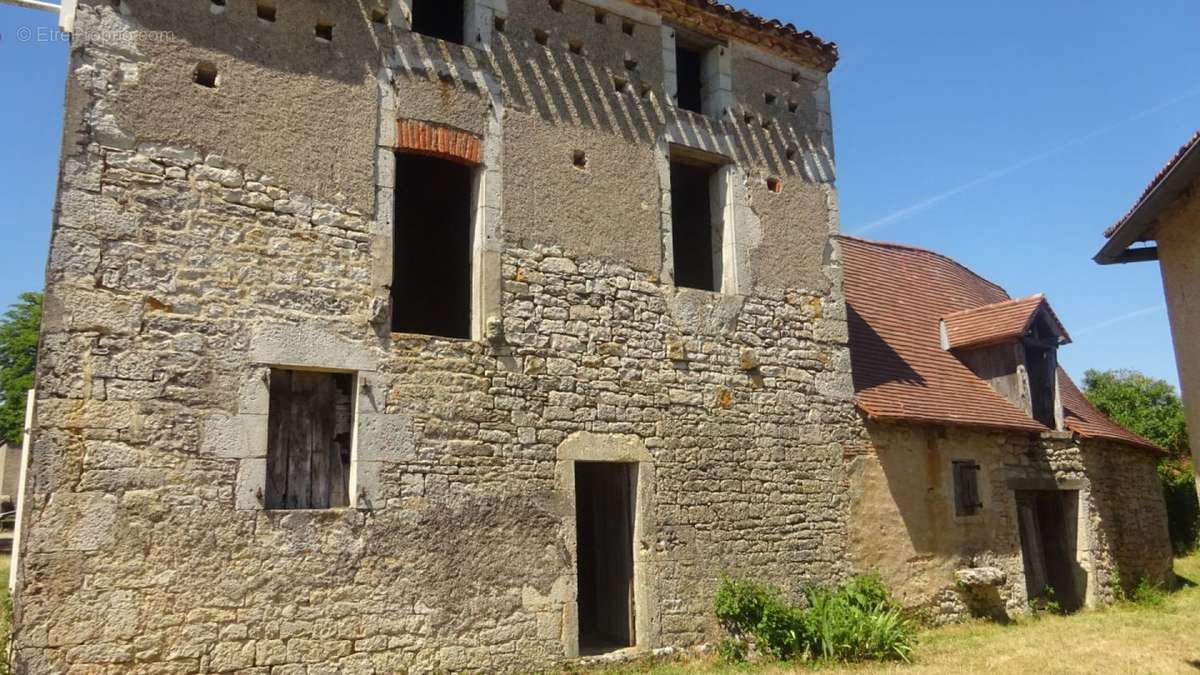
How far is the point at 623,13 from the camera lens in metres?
8.73

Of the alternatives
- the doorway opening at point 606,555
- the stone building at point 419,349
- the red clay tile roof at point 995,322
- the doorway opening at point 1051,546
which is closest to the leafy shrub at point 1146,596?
the doorway opening at point 1051,546

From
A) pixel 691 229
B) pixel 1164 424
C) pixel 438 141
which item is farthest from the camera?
pixel 1164 424

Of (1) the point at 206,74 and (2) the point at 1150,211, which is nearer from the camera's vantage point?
(1) the point at 206,74

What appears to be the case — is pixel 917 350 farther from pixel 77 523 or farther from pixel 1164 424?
pixel 1164 424

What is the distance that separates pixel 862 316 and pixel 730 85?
12.8 feet

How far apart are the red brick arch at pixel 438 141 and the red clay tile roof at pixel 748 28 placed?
2576mm

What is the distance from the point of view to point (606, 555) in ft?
27.6

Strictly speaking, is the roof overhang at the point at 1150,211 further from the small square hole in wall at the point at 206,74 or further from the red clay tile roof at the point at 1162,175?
the small square hole in wall at the point at 206,74


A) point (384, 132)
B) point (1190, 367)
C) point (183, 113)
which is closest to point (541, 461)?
point (384, 132)

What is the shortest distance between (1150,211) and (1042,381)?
4.63 m

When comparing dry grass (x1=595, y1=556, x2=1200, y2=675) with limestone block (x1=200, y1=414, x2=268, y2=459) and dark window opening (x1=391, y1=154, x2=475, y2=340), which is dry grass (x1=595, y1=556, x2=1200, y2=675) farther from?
dark window opening (x1=391, y1=154, x2=475, y2=340)

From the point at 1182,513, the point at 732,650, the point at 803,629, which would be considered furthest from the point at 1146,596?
the point at 1182,513

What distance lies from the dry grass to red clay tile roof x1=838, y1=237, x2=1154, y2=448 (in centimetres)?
228

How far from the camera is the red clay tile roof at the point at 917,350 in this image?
10.0 metres
